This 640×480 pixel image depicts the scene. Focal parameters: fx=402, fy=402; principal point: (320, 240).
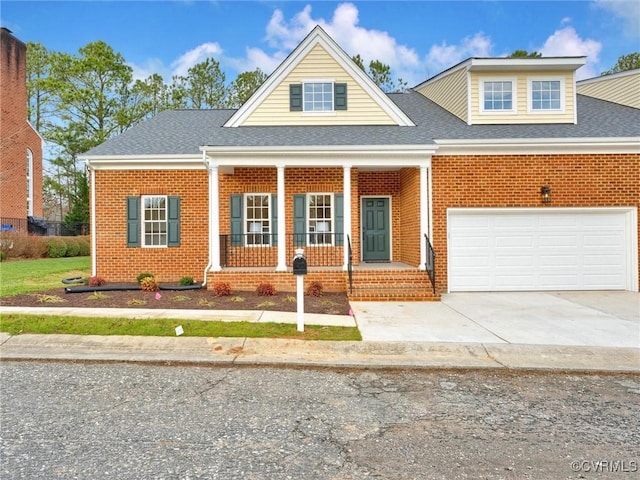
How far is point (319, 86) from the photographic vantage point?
11727mm

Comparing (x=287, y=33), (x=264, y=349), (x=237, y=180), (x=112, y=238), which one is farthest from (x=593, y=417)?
(x=287, y=33)

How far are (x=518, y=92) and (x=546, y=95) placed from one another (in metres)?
0.84

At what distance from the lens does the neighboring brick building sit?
2177 cm

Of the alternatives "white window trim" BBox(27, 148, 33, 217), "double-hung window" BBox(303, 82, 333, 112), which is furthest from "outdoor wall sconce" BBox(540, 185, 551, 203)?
"white window trim" BBox(27, 148, 33, 217)

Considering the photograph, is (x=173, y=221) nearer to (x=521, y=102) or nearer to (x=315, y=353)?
(x=315, y=353)

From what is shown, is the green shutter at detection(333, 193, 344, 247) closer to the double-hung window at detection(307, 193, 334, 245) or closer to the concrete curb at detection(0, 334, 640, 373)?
the double-hung window at detection(307, 193, 334, 245)

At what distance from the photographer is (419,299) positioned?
9141 millimetres

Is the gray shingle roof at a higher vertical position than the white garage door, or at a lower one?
higher

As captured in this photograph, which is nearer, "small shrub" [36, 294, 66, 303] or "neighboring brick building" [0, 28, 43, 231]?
"small shrub" [36, 294, 66, 303]

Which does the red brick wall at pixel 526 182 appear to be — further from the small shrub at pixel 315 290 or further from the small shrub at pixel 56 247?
the small shrub at pixel 56 247

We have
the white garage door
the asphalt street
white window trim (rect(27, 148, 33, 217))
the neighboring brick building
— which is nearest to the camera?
the asphalt street

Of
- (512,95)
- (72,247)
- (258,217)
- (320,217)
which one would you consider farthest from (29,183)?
(512,95)

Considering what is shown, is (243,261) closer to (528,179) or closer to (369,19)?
(528,179)

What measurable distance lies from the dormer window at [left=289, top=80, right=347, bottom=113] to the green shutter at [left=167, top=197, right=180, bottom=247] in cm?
428
